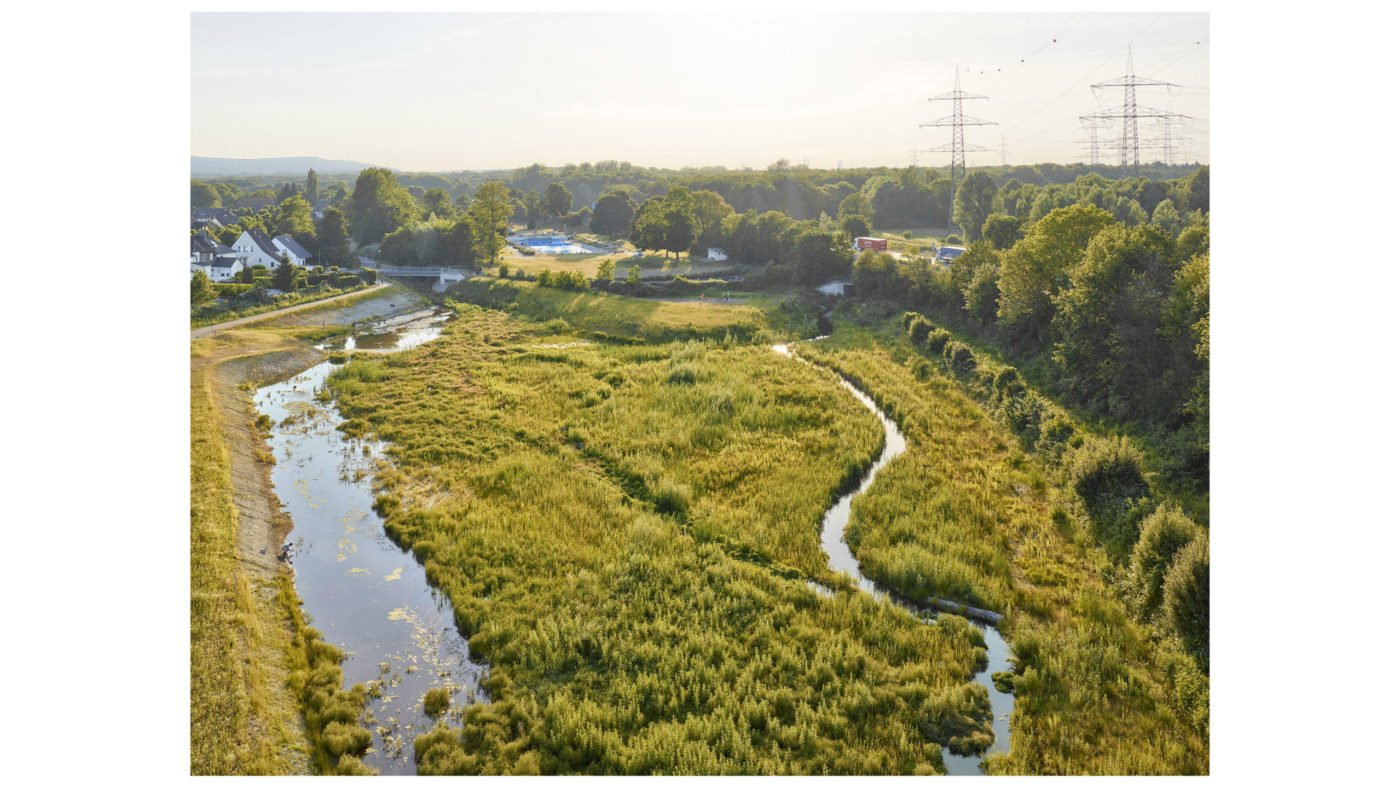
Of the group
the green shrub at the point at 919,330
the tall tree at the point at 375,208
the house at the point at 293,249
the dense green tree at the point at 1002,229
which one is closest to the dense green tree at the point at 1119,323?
the green shrub at the point at 919,330

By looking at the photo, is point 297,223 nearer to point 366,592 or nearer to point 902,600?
point 366,592

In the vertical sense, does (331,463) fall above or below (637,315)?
below

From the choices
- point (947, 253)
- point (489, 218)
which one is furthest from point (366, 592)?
point (947, 253)

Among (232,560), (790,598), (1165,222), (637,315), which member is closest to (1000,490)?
(790,598)

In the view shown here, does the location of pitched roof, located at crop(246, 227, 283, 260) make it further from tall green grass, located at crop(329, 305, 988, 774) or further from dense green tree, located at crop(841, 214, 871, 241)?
dense green tree, located at crop(841, 214, 871, 241)

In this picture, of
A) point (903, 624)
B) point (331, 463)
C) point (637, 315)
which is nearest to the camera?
point (903, 624)

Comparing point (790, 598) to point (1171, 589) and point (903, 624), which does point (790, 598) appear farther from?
point (1171, 589)

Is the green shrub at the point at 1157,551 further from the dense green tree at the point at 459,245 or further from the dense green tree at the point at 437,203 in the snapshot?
the dense green tree at the point at 437,203
